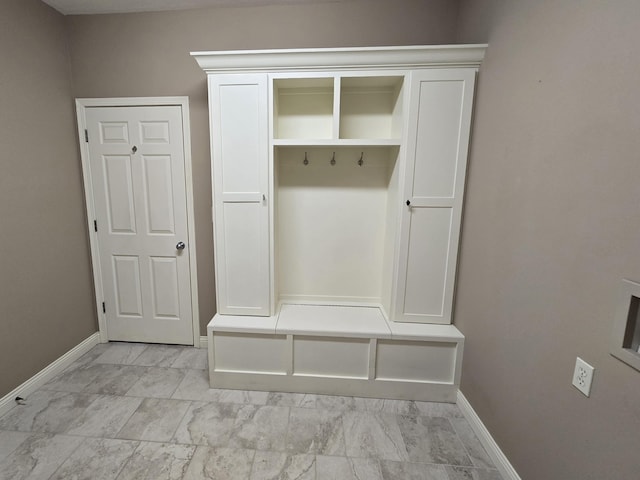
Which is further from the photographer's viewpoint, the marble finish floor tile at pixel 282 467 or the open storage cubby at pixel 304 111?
the open storage cubby at pixel 304 111

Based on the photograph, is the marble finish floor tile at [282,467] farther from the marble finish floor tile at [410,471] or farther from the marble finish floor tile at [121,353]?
the marble finish floor tile at [121,353]

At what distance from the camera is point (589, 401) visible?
38.1 inches

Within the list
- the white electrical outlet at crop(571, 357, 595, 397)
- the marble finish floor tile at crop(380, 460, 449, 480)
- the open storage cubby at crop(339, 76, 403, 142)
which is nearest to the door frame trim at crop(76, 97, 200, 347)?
the open storage cubby at crop(339, 76, 403, 142)

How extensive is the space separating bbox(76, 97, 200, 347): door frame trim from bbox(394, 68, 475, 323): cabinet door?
1.69m

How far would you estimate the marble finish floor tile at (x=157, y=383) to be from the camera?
1914mm

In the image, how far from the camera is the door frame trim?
84.2 inches

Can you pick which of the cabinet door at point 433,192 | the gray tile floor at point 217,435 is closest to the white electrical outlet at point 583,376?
the gray tile floor at point 217,435

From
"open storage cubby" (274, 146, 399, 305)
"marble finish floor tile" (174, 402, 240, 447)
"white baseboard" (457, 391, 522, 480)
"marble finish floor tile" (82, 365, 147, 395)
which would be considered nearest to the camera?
"white baseboard" (457, 391, 522, 480)

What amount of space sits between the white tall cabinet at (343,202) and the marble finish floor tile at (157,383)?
343 mm

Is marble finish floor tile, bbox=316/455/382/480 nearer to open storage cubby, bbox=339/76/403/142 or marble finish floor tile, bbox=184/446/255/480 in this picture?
marble finish floor tile, bbox=184/446/255/480

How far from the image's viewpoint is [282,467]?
1.41 meters

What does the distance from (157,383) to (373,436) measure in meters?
1.58

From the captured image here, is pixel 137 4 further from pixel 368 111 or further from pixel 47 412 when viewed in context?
pixel 47 412

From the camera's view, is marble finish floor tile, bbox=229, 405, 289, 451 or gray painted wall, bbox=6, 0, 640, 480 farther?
marble finish floor tile, bbox=229, 405, 289, 451
